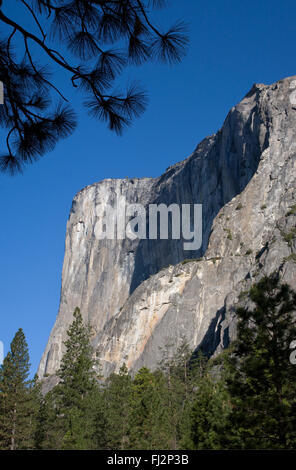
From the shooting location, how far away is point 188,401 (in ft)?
120

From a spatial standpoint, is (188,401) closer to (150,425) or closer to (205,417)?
(150,425)

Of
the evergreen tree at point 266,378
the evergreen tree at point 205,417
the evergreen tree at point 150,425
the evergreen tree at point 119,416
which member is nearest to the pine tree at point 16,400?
the evergreen tree at point 119,416

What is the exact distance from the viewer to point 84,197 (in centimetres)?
12112

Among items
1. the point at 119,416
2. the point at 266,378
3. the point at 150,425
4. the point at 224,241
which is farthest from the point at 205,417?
the point at 224,241

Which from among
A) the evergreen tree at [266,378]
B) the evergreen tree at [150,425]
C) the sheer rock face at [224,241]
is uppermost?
the sheer rock face at [224,241]

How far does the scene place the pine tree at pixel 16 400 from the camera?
3384cm

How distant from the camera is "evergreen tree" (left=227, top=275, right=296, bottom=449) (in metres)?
14.6

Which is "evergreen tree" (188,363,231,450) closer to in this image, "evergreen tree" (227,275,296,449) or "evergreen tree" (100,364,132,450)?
"evergreen tree" (227,275,296,449)

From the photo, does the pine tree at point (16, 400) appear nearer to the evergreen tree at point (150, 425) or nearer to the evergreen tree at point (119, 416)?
the evergreen tree at point (119, 416)

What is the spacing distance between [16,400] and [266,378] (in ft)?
77.8

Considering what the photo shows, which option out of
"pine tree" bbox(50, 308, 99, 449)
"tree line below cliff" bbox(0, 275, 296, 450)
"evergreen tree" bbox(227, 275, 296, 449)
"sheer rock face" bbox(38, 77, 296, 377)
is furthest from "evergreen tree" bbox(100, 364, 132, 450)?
"sheer rock face" bbox(38, 77, 296, 377)

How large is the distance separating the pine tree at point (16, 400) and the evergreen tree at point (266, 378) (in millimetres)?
22272

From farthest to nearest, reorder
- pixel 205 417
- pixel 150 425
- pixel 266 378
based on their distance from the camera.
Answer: pixel 150 425 → pixel 205 417 → pixel 266 378

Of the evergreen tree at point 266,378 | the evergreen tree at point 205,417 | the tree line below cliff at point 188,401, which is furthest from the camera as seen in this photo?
the evergreen tree at point 205,417
